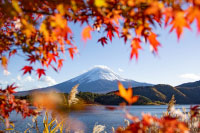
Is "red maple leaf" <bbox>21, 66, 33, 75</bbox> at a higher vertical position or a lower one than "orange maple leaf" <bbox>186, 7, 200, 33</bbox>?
lower

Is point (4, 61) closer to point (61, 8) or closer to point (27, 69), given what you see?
point (27, 69)

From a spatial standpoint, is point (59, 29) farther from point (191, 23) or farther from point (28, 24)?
point (191, 23)

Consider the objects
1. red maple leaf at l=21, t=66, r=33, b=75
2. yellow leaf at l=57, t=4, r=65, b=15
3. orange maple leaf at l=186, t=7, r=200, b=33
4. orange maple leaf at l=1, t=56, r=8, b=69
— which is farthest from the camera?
red maple leaf at l=21, t=66, r=33, b=75

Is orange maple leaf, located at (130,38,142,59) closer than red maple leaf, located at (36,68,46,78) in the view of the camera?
Yes

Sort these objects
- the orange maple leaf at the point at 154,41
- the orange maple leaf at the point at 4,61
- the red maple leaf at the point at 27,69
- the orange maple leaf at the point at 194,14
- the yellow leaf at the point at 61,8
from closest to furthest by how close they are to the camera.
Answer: the orange maple leaf at the point at 194,14, the yellow leaf at the point at 61,8, the orange maple leaf at the point at 154,41, the orange maple leaf at the point at 4,61, the red maple leaf at the point at 27,69

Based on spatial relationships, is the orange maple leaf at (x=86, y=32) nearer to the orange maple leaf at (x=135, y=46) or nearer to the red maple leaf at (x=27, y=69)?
the orange maple leaf at (x=135, y=46)

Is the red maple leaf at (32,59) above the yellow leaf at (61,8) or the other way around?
the other way around

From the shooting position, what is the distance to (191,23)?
51.6 inches

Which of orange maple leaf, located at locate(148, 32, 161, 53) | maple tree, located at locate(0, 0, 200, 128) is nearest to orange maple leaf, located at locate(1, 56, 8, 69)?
maple tree, located at locate(0, 0, 200, 128)

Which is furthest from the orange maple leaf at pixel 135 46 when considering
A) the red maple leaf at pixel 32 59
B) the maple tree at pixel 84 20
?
the red maple leaf at pixel 32 59

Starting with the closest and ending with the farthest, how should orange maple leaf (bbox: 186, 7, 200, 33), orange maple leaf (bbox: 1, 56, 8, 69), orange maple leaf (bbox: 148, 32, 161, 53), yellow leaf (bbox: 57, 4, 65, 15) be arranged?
orange maple leaf (bbox: 186, 7, 200, 33)
yellow leaf (bbox: 57, 4, 65, 15)
orange maple leaf (bbox: 148, 32, 161, 53)
orange maple leaf (bbox: 1, 56, 8, 69)

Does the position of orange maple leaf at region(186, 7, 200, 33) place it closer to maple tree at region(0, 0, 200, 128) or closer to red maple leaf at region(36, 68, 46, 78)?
maple tree at region(0, 0, 200, 128)

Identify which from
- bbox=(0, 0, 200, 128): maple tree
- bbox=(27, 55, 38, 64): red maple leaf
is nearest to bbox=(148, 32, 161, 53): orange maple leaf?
bbox=(0, 0, 200, 128): maple tree

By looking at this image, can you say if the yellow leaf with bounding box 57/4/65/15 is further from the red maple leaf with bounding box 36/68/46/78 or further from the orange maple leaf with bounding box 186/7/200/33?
the red maple leaf with bounding box 36/68/46/78
